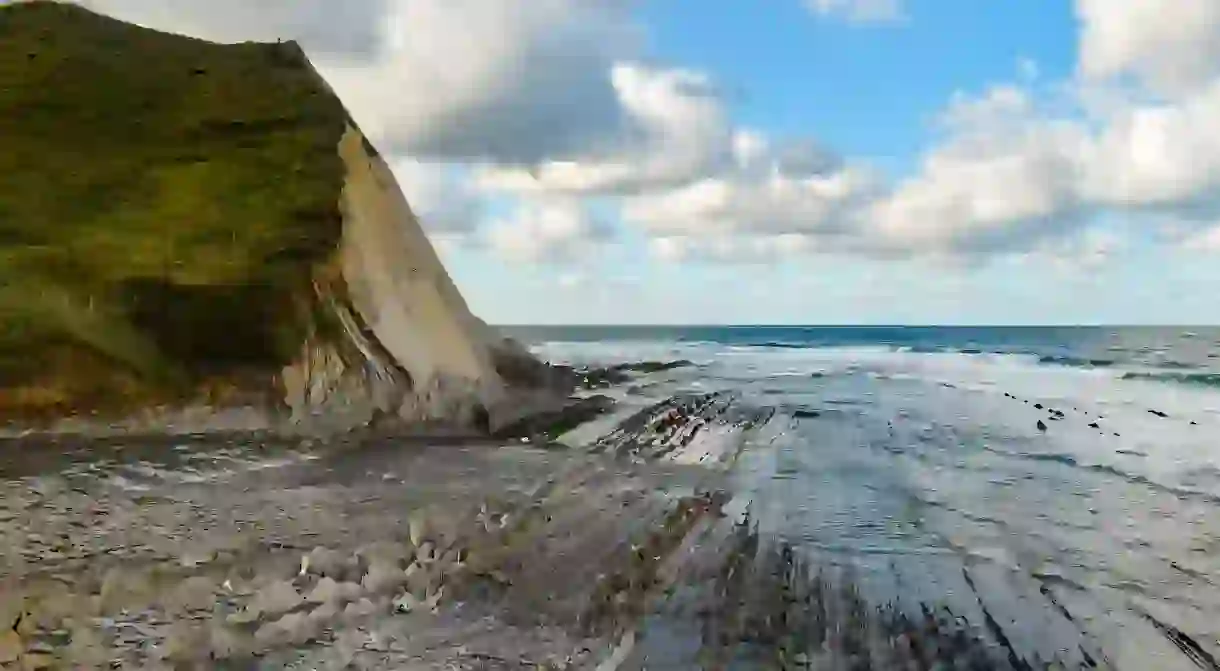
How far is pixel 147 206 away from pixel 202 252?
1.76m

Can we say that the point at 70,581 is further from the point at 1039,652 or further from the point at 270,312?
the point at 270,312

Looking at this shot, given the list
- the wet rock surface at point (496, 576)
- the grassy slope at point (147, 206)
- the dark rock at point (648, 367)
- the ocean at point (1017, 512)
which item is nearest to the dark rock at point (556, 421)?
the ocean at point (1017, 512)

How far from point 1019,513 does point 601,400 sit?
1236 cm

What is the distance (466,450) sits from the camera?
13133 millimetres

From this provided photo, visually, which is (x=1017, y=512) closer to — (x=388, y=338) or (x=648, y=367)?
(x=388, y=338)

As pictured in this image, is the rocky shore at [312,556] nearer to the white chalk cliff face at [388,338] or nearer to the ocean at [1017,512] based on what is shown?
the ocean at [1017,512]

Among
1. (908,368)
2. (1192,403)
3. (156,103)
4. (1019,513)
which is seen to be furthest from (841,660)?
(908,368)

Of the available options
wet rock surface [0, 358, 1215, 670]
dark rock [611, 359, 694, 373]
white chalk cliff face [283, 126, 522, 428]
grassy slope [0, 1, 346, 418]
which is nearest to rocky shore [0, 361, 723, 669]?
wet rock surface [0, 358, 1215, 670]

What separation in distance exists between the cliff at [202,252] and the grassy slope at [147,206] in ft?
0.10

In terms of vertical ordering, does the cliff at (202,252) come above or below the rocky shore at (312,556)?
above

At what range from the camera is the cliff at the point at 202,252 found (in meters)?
12.2

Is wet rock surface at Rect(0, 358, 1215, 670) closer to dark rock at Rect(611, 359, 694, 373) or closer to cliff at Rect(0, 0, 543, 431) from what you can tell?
cliff at Rect(0, 0, 543, 431)

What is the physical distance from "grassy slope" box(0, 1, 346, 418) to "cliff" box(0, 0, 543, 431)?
3cm

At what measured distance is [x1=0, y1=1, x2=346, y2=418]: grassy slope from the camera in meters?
12.0
